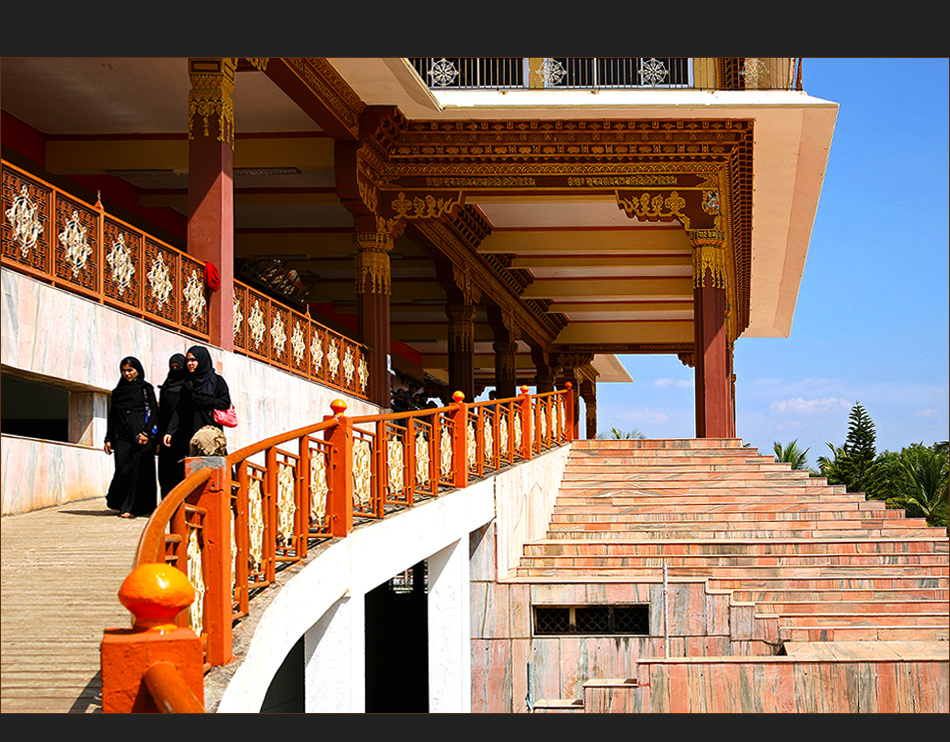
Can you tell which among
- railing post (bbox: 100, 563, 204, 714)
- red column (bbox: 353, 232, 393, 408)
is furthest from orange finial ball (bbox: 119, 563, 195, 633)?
red column (bbox: 353, 232, 393, 408)

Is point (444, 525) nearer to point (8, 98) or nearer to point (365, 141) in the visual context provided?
point (365, 141)

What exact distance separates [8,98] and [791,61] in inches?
366

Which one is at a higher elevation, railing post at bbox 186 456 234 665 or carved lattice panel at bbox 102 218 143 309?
carved lattice panel at bbox 102 218 143 309

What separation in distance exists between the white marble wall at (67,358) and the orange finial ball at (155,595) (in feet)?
13.5

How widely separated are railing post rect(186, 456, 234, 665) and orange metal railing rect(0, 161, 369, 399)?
137 inches

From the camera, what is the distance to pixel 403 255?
69.1 feet

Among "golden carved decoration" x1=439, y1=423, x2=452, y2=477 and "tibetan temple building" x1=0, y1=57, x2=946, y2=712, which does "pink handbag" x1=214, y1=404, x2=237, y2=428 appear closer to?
"tibetan temple building" x1=0, y1=57, x2=946, y2=712

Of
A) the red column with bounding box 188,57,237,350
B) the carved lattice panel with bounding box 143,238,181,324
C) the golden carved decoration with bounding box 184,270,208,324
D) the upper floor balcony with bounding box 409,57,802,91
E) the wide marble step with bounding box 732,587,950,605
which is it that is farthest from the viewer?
the upper floor balcony with bounding box 409,57,802,91

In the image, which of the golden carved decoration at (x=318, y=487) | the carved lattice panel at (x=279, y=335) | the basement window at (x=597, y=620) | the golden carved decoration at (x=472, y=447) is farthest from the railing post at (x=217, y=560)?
the carved lattice panel at (x=279, y=335)

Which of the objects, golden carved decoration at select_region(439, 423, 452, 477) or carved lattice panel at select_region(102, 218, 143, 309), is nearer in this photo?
carved lattice panel at select_region(102, 218, 143, 309)

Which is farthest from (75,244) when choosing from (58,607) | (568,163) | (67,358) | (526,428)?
(568,163)

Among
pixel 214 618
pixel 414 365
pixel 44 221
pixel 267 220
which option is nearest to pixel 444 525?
pixel 44 221

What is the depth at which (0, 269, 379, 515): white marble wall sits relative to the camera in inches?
312

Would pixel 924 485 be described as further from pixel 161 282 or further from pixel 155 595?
pixel 155 595
